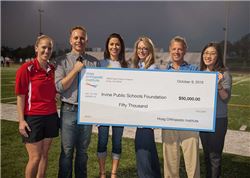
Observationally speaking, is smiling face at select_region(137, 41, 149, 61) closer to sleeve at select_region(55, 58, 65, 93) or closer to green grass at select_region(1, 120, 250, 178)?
sleeve at select_region(55, 58, 65, 93)

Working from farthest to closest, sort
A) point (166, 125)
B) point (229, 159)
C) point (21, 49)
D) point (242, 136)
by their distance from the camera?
point (21, 49) < point (242, 136) < point (229, 159) < point (166, 125)

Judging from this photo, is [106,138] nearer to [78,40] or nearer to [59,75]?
[59,75]

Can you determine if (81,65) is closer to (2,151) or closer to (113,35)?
(113,35)

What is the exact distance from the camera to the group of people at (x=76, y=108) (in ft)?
12.1

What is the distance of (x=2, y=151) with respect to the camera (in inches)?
243

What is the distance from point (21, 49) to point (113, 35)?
4036 inches

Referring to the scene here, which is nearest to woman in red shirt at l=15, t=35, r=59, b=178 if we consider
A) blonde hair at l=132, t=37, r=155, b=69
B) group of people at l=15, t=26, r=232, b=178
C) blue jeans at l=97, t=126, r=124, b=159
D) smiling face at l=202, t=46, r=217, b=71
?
group of people at l=15, t=26, r=232, b=178

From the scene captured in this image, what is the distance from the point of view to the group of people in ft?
12.1

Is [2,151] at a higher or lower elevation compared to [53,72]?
lower

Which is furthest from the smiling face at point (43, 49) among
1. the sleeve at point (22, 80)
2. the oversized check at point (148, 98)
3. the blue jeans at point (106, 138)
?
the blue jeans at point (106, 138)

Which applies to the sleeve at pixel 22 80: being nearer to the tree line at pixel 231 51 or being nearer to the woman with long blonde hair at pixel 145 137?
the woman with long blonde hair at pixel 145 137

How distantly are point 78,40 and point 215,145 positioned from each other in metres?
2.29

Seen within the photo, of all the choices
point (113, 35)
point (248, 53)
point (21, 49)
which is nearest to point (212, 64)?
point (113, 35)

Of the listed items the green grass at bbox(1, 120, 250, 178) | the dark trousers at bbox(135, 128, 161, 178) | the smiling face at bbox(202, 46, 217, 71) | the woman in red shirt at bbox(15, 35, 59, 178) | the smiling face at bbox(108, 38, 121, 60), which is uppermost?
the smiling face at bbox(108, 38, 121, 60)
